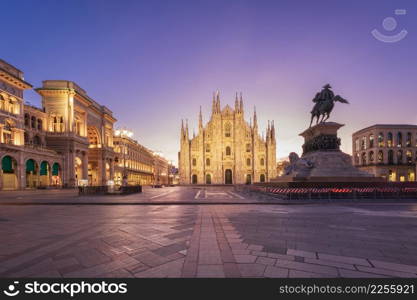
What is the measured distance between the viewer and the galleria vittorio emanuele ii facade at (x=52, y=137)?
29344mm

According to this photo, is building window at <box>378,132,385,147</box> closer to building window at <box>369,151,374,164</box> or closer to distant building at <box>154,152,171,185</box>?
building window at <box>369,151,374,164</box>

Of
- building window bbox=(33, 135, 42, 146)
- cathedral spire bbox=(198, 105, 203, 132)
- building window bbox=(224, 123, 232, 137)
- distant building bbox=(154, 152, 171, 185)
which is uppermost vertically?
cathedral spire bbox=(198, 105, 203, 132)

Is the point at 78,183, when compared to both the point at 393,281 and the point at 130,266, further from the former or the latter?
the point at 393,281

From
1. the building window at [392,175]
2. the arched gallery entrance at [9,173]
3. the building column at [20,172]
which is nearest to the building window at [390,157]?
the building window at [392,175]

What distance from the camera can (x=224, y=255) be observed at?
4.39 meters

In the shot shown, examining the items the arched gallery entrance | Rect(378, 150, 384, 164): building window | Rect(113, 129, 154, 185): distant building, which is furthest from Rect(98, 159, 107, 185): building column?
Rect(378, 150, 384, 164): building window

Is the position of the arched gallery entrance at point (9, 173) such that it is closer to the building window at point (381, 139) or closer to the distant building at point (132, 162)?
the distant building at point (132, 162)

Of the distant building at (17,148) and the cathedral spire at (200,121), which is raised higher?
the cathedral spire at (200,121)

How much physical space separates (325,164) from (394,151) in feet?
187

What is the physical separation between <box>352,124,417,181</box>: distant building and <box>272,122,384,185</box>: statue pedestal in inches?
1984

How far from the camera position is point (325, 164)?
68.3ft

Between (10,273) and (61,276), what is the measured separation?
3.29ft

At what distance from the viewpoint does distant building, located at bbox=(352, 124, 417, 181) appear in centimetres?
5881

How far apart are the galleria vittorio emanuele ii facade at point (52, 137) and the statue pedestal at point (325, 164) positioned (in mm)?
20148
